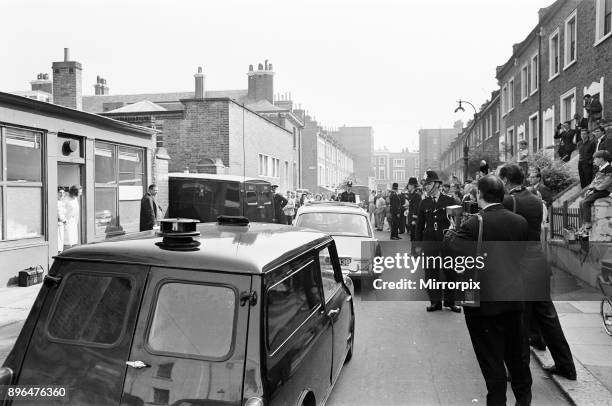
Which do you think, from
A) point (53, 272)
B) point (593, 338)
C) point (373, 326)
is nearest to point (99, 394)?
point (53, 272)

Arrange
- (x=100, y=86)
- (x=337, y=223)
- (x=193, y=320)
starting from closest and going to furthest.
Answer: (x=193, y=320)
(x=337, y=223)
(x=100, y=86)

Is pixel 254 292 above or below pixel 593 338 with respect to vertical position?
above

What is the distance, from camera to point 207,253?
9.32ft

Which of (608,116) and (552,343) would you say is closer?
(552,343)

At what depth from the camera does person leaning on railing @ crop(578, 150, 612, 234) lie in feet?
30.0

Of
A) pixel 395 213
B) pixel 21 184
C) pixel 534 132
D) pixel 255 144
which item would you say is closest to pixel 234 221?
pixel 21 184

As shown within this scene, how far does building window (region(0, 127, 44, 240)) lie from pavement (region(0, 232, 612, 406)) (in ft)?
4.73

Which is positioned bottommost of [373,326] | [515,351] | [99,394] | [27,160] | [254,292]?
[373,326]

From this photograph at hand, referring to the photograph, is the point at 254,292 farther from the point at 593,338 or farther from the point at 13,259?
the point at 13,259

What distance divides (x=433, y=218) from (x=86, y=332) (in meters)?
6.32

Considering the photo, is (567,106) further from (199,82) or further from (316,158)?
(316,158)

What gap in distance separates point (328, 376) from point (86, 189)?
9.79m

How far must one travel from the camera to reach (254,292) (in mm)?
2695

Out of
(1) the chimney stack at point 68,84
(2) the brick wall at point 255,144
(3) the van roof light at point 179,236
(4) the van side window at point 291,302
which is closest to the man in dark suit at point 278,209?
(2) the brick wall at point 255,144
